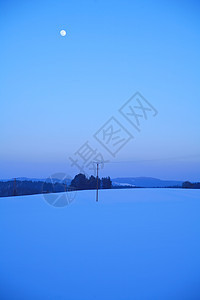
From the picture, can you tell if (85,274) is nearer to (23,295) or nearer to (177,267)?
(23,295)

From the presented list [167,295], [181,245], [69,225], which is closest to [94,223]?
[69,225]

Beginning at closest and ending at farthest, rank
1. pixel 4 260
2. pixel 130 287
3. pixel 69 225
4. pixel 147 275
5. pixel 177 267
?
pixel 130 287, pixel 147 275, pixel 177 267, pixel 4 260, pixel 69 225

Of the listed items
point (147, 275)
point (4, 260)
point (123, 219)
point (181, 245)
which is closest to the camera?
point (147, 275)

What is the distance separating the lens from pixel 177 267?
206 cm

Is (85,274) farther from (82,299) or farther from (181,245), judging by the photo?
(181,245)

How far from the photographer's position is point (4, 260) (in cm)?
223

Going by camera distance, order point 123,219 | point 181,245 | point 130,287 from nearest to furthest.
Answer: point 130,287
point 181,245
point 123,219

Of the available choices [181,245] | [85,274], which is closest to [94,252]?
[85,274]

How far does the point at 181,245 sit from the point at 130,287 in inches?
55.2

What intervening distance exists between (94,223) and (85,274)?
1948 mm

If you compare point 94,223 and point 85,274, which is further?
point 94,223

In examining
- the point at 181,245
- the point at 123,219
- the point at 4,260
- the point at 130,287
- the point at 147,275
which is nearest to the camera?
the point at 130,287

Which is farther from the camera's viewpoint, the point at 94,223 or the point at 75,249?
the point at 94,223

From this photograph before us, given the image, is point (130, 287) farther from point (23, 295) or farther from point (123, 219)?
point (123, 219)
